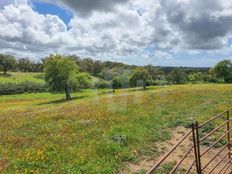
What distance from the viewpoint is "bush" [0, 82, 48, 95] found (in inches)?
4173

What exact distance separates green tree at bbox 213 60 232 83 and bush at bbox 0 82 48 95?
64.7 m

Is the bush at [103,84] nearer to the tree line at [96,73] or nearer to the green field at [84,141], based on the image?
the tree line at [96,73]

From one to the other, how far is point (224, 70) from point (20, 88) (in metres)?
74.5

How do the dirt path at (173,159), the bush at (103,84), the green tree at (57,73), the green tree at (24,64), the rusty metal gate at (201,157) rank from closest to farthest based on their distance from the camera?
the rusty metal gate at (201,157) < the dirt path at (173,159) < the green tree at (57,73) < the bush at (103,84) < the green tree at (24,64)

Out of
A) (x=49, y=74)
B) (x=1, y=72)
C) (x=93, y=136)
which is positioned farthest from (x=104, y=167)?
(x=1, y=72)

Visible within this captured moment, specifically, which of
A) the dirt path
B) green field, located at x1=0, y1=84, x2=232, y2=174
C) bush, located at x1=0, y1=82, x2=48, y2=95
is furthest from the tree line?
the dirt path

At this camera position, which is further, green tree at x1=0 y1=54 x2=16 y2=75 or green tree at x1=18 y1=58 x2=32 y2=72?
green tree at x1=18 y1=58 x2=32 y2=72

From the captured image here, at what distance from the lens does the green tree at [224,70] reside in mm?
124312

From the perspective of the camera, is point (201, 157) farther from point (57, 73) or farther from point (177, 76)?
point (177, 76)

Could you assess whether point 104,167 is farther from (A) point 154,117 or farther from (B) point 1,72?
(B) point 1,72

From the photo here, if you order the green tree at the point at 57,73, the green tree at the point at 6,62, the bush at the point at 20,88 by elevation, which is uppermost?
the green tree at the point at 6,62

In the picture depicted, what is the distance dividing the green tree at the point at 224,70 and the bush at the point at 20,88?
64.7 metres

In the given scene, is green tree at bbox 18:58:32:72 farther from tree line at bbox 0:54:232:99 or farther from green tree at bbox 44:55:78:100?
green tree at bbox 44:55:78:100

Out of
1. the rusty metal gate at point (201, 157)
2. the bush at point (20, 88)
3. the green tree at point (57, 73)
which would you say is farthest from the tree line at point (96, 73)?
the rusty metal gate at point (201, 157)
